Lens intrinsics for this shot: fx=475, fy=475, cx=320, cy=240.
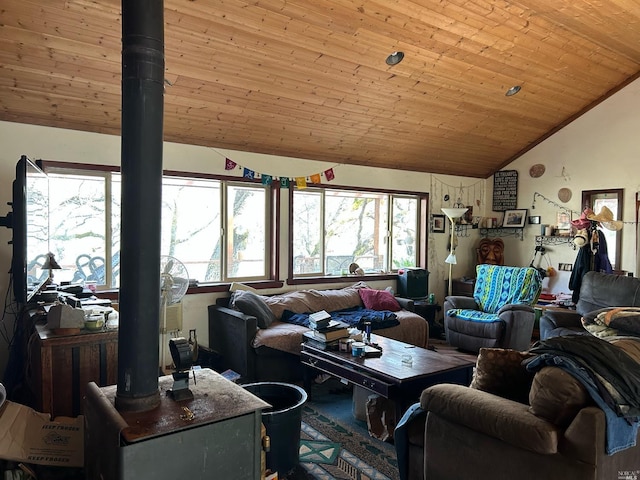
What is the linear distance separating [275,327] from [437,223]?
337cm

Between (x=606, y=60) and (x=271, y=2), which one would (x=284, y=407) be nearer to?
(x=271, y=2)

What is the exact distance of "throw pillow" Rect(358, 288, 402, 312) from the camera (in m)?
5.45

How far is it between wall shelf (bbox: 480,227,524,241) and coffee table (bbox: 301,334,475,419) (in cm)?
408

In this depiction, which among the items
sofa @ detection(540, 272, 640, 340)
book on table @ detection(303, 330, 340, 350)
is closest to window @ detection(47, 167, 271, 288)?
book on table @ detection(303, 330, 340, 350)

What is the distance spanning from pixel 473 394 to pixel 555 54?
4.00m

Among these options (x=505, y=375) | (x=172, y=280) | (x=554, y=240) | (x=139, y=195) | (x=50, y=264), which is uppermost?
(x=139, y=195)

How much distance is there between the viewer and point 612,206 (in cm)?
602

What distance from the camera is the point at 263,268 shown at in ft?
17.6

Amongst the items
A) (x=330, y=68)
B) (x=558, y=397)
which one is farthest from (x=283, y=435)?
(x=330, y=68)

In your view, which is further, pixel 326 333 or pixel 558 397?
pixel 326 333

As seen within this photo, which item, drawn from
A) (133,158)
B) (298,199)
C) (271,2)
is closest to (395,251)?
(298,199)

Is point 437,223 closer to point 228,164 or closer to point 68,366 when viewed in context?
point 228,164

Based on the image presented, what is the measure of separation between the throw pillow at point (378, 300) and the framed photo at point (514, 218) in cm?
259

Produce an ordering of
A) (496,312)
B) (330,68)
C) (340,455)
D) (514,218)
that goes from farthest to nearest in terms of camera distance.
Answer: (514,218)
(496,312)
(330,68)
(340,455)
